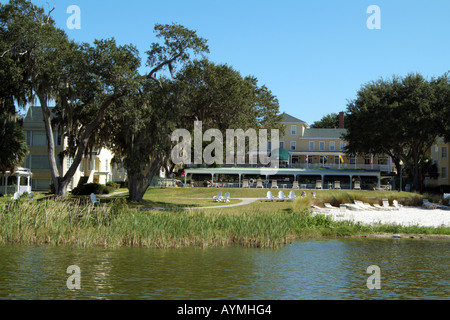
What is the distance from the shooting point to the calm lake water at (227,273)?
40.0 ft

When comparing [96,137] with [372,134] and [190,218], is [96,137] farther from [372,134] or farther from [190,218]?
[372,134]

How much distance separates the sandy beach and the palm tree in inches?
880

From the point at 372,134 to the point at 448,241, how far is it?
108ft

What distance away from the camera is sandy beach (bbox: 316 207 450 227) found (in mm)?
26962

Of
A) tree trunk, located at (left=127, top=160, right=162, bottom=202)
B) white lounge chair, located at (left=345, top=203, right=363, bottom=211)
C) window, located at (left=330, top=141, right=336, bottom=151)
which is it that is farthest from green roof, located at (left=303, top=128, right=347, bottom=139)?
tree trunk, located at (left=127, top=160, right=162, bottom=202)

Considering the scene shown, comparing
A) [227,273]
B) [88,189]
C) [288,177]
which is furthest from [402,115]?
[227,273]

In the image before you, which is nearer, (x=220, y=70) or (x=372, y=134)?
(x=220, y=70)

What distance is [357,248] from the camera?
64.2 ft

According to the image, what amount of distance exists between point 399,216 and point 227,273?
18239 millimetres

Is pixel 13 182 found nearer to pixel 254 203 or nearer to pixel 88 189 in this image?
pixel 88 189

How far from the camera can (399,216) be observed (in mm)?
29750

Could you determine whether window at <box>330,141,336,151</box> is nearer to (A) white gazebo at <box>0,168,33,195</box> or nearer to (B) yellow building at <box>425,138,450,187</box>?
(B) yellow building at <box>425,138,450,187</box>

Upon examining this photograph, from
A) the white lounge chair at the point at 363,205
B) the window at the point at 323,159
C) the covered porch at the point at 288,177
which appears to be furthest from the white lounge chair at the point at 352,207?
the window at the point at 323,159
